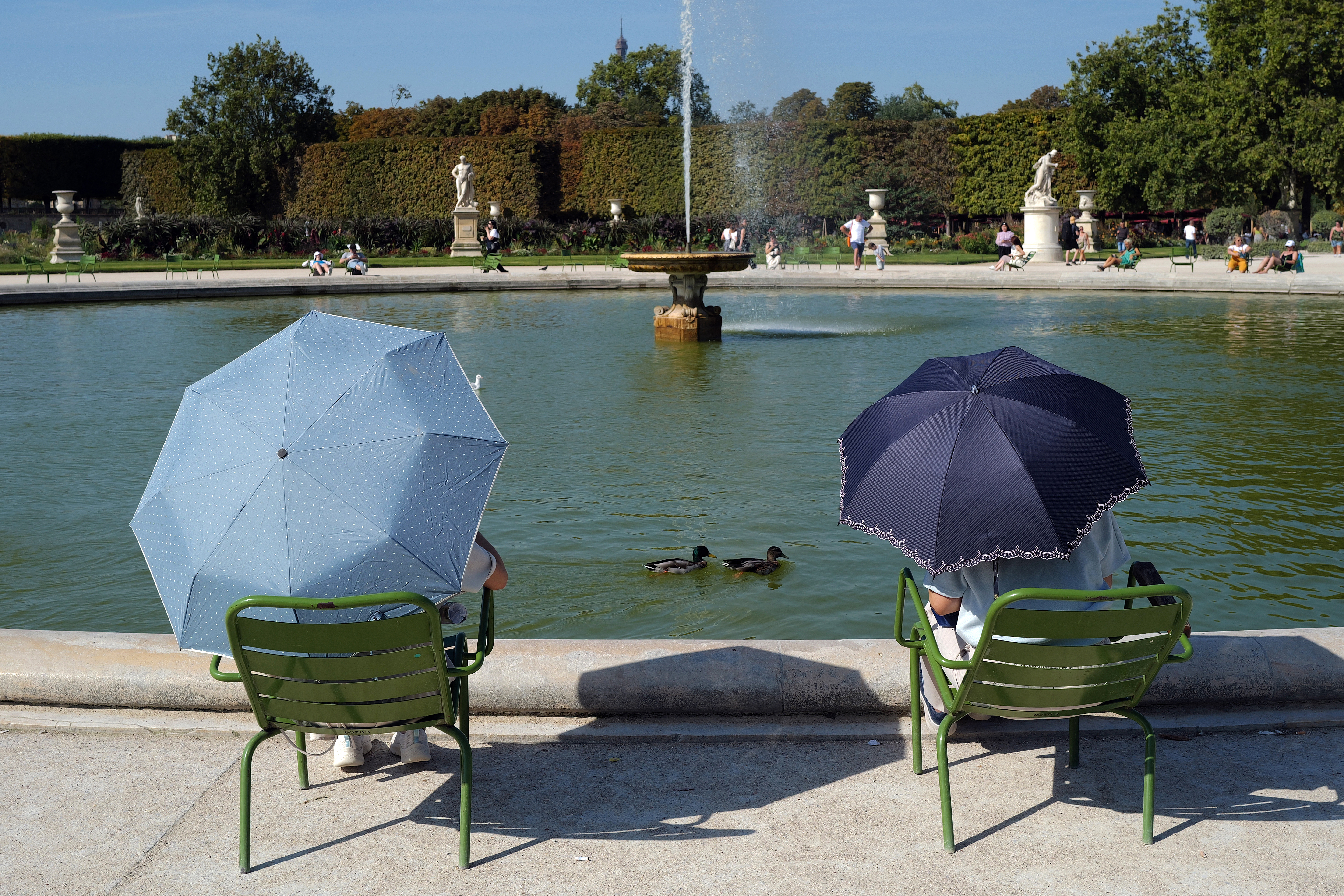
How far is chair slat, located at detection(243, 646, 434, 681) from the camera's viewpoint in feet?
9.53

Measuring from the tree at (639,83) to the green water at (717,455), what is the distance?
6452 centimetres

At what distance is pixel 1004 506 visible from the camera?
3059 millimetres

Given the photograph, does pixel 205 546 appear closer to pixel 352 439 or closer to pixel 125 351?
pixel 352 439

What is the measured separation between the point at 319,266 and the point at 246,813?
82.4ft

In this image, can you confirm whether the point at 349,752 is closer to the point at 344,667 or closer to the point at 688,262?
the point at 344,667

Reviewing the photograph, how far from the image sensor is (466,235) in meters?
33.5

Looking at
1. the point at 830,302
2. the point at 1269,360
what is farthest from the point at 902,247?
the point at 1269,360

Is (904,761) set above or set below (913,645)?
below

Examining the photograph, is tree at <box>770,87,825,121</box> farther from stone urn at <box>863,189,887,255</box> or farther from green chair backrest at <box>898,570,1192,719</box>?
green chair backrest at <box>898,570,1192,719</box>

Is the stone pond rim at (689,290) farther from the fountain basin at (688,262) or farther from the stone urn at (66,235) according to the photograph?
the stone urn at (66,235)

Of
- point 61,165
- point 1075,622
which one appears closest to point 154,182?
point 61,165

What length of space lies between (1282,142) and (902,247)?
37.9 feet

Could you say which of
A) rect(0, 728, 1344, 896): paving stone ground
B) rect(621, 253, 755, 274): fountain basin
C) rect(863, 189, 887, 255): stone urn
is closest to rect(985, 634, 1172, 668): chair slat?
rect(0, 728, 1344, 896): paving stone ground

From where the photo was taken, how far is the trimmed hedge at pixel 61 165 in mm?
Answer: 51094
